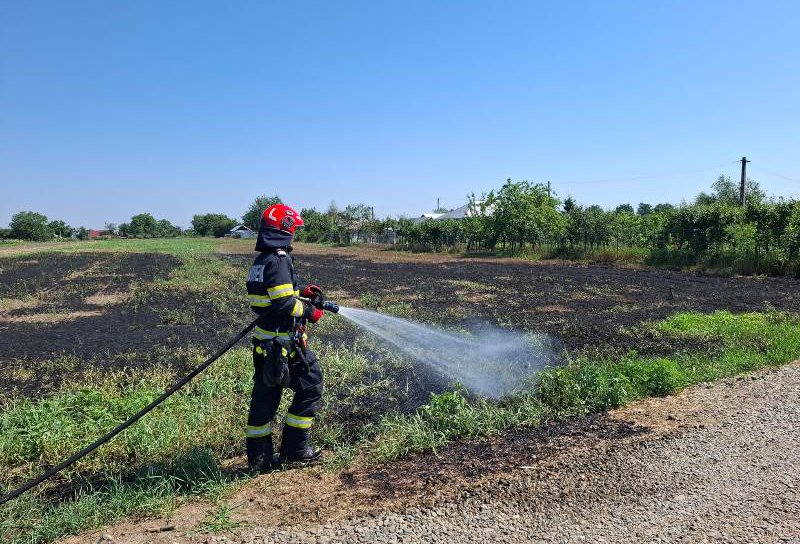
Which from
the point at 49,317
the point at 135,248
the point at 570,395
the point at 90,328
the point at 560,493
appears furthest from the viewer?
the point at 135,248

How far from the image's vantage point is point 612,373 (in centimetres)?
621

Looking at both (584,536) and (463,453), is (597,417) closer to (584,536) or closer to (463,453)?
(463,453)

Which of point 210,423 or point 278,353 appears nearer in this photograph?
point 278,353

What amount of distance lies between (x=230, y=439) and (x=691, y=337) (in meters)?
7.93

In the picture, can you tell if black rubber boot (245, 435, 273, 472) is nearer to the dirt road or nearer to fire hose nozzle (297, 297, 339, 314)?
the dirt road

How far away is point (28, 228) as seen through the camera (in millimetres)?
96938

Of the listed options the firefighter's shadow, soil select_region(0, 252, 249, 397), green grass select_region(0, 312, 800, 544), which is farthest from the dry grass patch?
the firefighter's shadow

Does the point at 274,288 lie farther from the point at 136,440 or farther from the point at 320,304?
the point at 136,440

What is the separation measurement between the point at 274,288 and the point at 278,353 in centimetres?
55

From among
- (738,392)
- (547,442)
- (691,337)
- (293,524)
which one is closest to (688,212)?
(691,337)

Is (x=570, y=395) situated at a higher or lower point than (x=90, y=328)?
higher

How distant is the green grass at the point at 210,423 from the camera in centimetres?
391

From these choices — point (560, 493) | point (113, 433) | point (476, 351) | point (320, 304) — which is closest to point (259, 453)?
point (113, 433)

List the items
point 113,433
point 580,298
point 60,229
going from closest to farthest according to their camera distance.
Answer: point 113,433 < point 580,298 < point 60,229
